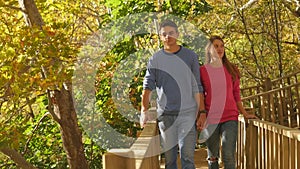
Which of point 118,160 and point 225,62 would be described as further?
point 225,62

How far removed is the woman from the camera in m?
5.18

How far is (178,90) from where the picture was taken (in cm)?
488

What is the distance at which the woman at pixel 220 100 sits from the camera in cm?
518

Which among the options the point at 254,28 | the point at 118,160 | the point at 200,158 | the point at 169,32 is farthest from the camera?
the point at 254,28

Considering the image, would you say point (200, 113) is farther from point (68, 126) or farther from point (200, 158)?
point (68, 126)

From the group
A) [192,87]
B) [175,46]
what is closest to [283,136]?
[192,87]

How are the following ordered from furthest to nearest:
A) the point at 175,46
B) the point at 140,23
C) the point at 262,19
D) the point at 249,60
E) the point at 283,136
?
the point at 249,60
the point at 262,19
the point at 140,23
the point at 175,46
the point at 283,136

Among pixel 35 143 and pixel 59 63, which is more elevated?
pixel 59 63

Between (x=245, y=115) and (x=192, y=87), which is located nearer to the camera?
(x=192, y=87)

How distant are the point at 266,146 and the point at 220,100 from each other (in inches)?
24.5

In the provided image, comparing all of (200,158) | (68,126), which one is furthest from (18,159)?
(200,158)

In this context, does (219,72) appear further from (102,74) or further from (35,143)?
(35,143)

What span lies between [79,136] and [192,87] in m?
8.39

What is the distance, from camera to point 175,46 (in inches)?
193
